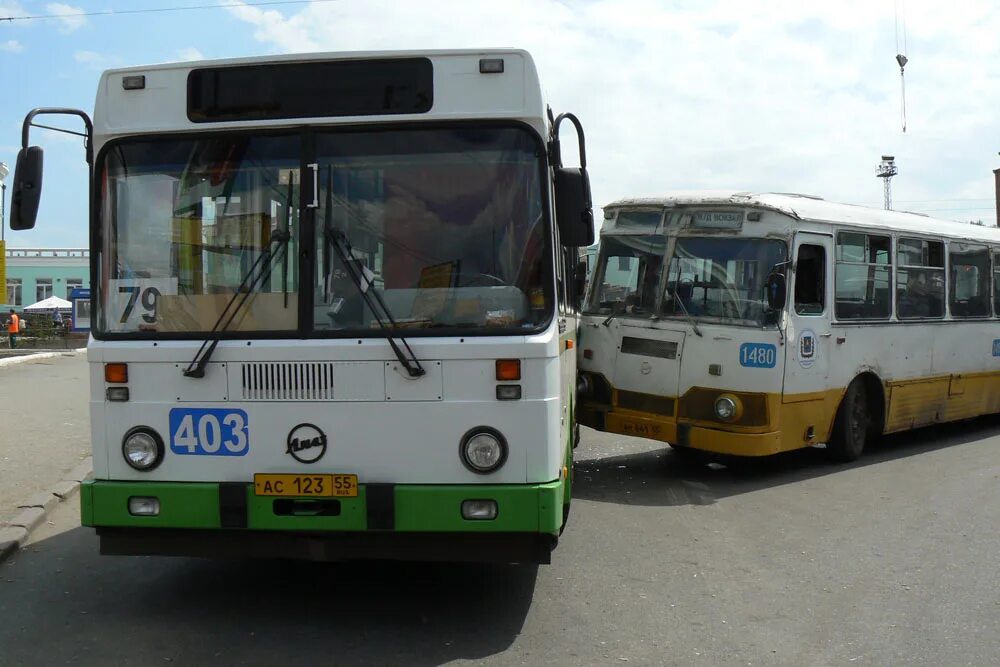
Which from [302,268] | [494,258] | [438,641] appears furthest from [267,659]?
[494,258]

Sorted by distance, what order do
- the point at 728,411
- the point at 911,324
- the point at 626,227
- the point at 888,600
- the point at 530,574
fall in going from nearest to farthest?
the point at 888,600, the point at 530,574, the point at 728,411, the point at 626,227, the point at 911,324

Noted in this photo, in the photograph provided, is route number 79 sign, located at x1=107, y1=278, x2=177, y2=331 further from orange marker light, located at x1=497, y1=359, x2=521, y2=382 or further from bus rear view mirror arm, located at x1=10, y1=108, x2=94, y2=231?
orange marker light, located at x1=497, y1=359, x2=521, y2=382

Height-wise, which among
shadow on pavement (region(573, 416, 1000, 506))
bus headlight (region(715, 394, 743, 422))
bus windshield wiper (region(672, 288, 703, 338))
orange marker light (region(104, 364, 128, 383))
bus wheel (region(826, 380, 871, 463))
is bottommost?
shadow on pavement (region(573, 416, 1000, 506))

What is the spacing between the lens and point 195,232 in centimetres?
550

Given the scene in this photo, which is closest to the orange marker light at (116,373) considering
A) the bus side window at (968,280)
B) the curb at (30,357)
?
the bus side window at (968,280)

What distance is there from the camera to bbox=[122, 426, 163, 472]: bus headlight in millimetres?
5453

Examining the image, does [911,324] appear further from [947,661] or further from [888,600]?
[947,661]

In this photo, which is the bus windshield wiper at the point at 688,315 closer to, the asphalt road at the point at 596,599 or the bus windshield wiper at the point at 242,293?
the asphalt road at the point at 596,599

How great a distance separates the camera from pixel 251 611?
584cm

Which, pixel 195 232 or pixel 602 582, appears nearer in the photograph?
pixel 195 232

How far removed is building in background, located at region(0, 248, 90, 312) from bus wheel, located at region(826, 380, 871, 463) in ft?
237

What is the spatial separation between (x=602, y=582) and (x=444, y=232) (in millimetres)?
2535

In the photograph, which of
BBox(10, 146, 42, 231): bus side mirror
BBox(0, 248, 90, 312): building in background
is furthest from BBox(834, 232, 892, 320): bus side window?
BBox(0, 248, 90, 312): building in background

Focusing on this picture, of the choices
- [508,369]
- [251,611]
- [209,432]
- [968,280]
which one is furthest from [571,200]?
[968,280]
